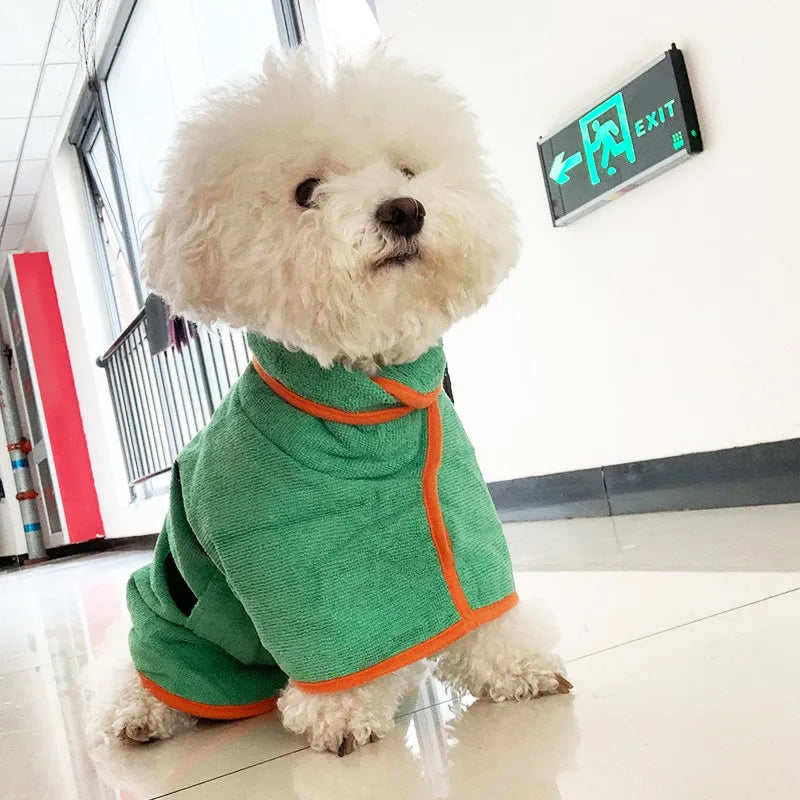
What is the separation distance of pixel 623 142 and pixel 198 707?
1523 mm

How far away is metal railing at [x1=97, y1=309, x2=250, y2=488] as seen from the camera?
446 centimetres

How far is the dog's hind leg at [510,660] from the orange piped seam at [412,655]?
3 cm

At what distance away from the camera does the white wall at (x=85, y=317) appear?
6160 millimetres

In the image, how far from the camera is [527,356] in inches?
100

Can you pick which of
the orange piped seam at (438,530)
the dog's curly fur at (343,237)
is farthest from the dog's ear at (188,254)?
the orange piped seam at (438,530)

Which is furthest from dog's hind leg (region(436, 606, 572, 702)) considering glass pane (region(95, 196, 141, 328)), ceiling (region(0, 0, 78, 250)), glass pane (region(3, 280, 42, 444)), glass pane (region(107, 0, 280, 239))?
glass pane (region(3, 280, 42, 444))

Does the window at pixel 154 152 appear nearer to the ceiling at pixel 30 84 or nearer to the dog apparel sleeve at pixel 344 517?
the ceiling at pixel 30 84

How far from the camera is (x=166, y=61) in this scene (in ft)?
14.2

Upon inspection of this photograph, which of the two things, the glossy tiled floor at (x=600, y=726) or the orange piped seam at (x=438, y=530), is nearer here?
the glossy tiled floor at (x=600, y=726)

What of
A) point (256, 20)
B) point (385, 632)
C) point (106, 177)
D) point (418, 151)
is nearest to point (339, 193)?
point (418, 151)

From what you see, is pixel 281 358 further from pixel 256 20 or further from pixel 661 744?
pixel 256 20

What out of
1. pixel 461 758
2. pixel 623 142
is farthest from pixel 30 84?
pixel 461 758

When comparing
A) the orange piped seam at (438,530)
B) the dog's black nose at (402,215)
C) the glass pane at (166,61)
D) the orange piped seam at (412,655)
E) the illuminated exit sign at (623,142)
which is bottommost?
the orange piped seam at (412,655)

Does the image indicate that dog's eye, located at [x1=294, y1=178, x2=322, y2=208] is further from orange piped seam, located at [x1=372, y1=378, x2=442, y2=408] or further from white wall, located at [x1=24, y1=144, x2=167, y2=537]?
white wall, located at [x1=24, y1=144, x2=167, y2=537]
